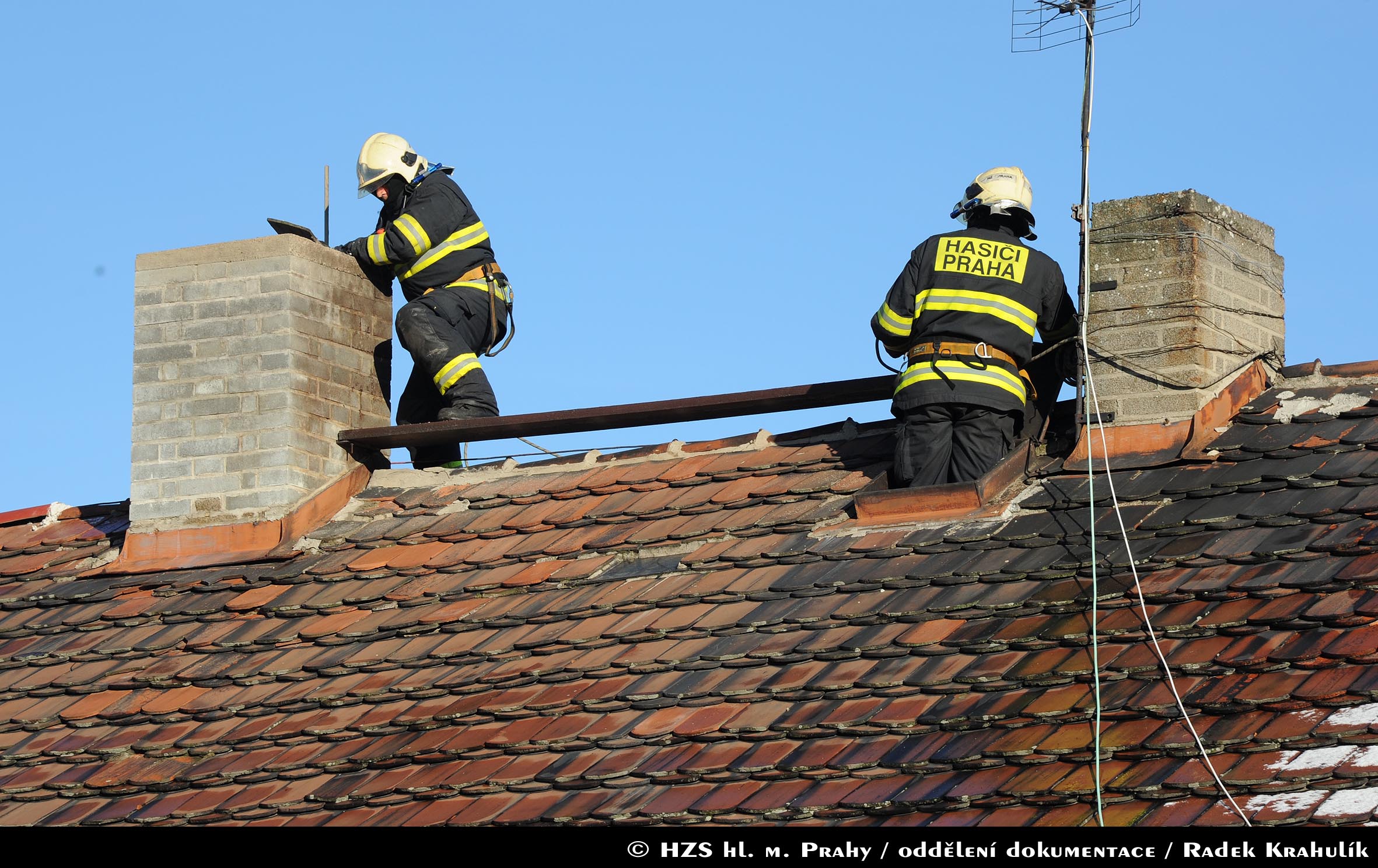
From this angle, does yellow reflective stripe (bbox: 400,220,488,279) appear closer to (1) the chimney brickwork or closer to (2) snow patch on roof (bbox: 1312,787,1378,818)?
(1) the chimney brickwork

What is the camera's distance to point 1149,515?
8.52 m

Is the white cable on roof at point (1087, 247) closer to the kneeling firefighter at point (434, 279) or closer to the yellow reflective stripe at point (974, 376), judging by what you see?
the yellow reflective stripe at point (974, 376)

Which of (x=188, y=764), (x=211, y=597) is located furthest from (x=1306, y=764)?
(x=211, y=597)

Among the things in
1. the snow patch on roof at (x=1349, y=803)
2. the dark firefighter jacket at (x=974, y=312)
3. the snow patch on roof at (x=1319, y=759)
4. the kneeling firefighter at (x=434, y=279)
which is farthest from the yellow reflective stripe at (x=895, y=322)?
the snow patch on roof at (x=1349, y=803)

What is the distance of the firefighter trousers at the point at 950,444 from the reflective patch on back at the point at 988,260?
0.64 meters

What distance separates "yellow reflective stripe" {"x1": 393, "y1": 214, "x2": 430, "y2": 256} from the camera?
11.5 m

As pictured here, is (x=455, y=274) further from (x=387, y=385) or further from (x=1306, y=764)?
(x=1306, y=764)

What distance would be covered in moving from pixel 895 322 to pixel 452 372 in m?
2.88

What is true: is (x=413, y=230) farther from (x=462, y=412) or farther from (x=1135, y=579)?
(x=1135, y=579)

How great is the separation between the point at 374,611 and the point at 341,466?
66.6 inches

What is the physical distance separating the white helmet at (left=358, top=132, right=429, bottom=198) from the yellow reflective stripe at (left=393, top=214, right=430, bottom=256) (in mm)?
356

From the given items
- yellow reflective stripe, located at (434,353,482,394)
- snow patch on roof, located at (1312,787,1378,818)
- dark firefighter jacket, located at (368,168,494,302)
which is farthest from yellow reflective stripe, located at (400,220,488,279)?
snow patch on roof, located at (1312,787,1378,818)

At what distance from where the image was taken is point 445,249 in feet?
38.1
